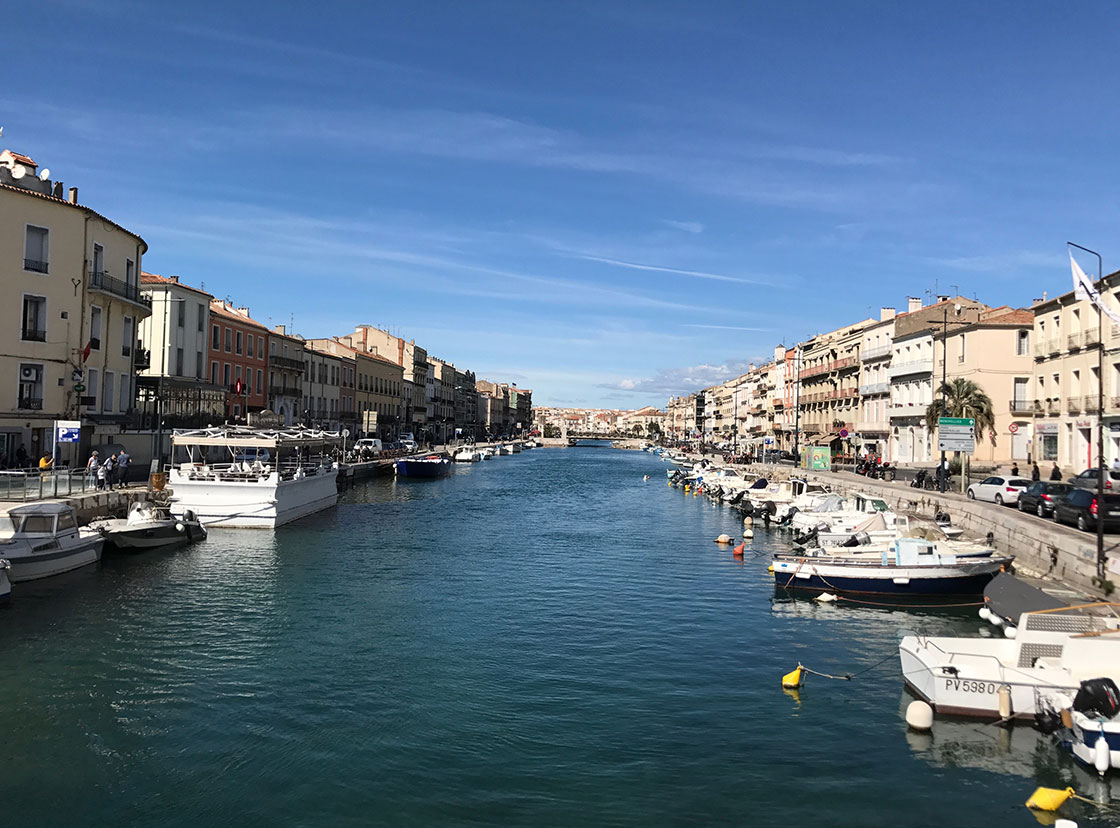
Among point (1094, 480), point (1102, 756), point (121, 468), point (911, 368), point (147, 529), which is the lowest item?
point (1102, 756)

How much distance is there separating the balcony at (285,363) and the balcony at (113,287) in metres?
31.5

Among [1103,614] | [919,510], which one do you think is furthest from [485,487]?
[1103,614]

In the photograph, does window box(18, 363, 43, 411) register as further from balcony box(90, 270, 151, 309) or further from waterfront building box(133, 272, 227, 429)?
waterfront building box(133, 272, 227, 429)

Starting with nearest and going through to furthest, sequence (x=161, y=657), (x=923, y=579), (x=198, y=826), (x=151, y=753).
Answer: (x=198, y=826), (x=151, y=753), (x=161, y=657), (x=923, y=579)

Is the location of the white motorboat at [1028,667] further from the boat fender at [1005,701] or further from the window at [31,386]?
the window at [31,386]

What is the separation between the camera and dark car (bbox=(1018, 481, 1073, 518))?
31.4 meters

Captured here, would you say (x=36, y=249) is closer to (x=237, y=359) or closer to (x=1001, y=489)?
(x=237, y=359)

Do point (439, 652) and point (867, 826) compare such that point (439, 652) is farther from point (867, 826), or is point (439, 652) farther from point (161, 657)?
point (867, 826)

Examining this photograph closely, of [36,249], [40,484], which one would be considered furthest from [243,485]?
[36,249]

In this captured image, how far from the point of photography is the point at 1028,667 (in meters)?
14.5

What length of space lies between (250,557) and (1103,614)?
27296 mm

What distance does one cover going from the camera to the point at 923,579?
25.0m

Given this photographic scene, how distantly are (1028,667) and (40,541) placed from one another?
2605 centimetres

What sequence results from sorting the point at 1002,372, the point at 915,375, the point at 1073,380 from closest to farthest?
the point at 1073,380, the point at 1002,372, the point at 915,375
